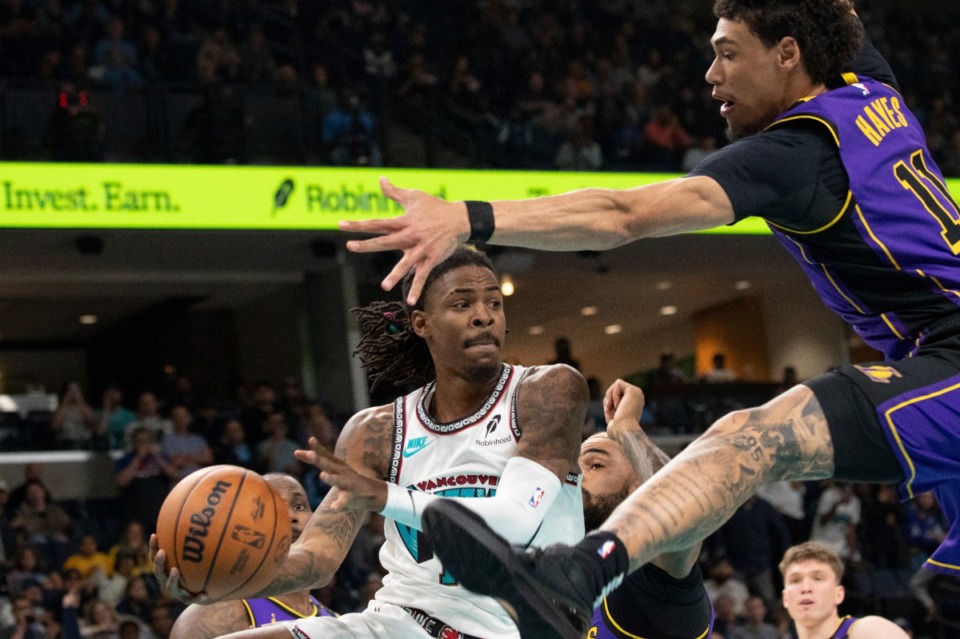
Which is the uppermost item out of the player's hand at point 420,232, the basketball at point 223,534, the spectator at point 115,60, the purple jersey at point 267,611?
the spectator at point 115,60

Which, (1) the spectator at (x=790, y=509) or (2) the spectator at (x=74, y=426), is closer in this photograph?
(2) the spectator at (x=74, y=426)

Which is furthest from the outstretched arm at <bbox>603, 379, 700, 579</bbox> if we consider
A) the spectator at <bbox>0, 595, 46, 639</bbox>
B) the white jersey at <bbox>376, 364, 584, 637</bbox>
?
the spectator at <bbox>0, 595, 46, 639</bbox>

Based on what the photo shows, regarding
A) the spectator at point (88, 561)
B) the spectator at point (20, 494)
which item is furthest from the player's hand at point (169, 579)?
the spectator at point (20, 494)

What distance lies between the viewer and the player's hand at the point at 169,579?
4.23 metres

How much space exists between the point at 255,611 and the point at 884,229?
302cm

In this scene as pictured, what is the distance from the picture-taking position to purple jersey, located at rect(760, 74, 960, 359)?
13.0 ft

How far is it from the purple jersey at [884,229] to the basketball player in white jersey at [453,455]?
103 cm

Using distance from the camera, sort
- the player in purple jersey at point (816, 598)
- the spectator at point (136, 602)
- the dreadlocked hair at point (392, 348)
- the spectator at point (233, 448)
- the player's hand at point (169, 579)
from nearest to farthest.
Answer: the player's hand at point (169, 579)
the dreadlocked hair at point (392, 348)
the player in purple jersey at point (816, 598)
the spectator at point (136, 602)
the spectator at point (233, 448)

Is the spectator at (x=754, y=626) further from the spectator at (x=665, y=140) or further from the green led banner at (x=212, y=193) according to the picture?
the spectator at (x=665, y=140)

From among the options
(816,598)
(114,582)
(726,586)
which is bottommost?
(726,586)

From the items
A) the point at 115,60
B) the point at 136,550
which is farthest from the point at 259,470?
the point at 115,60

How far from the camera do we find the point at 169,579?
13.9ft

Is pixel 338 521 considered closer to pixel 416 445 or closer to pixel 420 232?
pixel 416 445

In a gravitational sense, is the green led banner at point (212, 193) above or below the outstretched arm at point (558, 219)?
above
